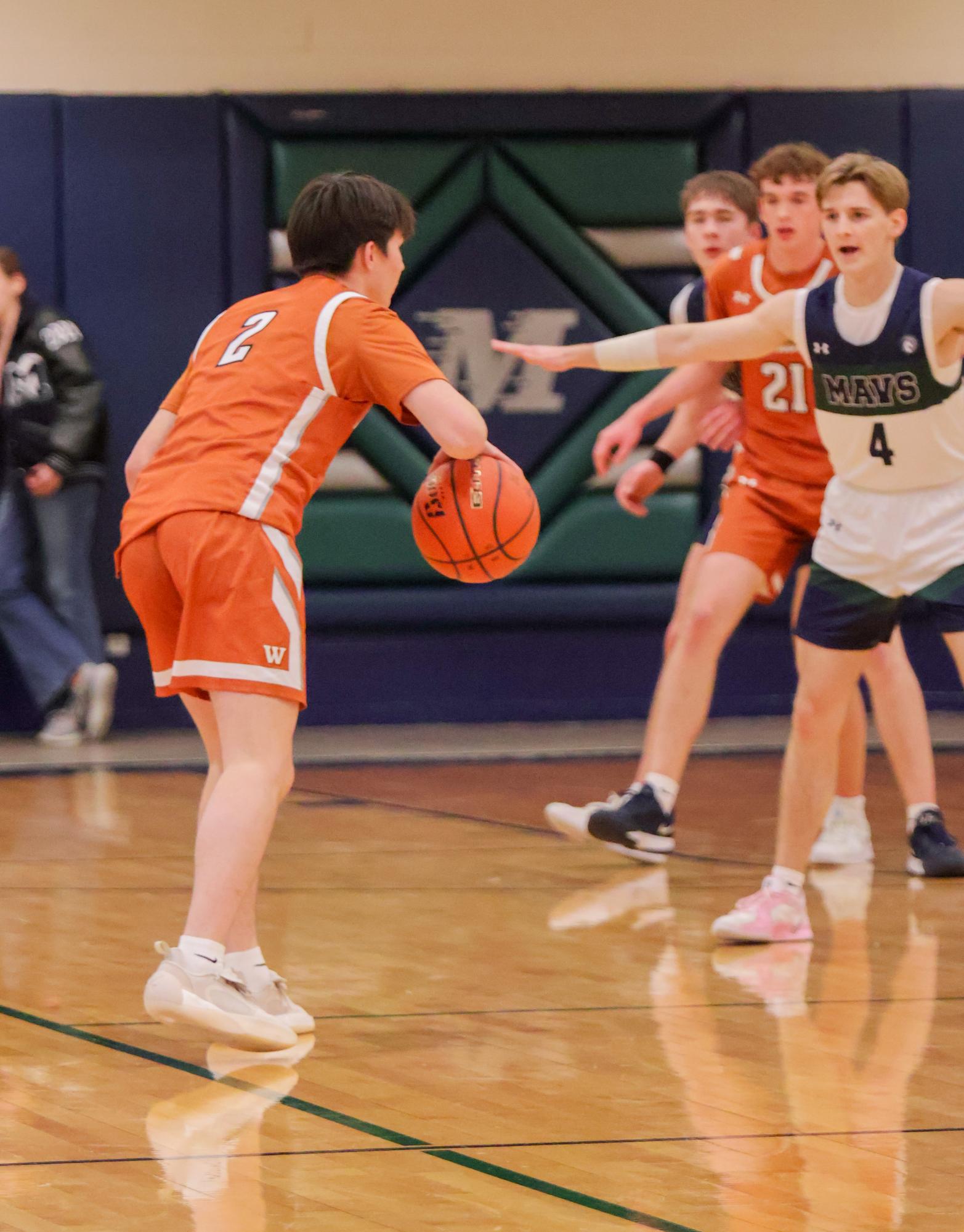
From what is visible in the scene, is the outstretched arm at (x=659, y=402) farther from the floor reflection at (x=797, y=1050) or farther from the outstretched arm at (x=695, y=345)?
the floor reflection at (x=797, y=1050)

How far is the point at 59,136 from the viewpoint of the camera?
763 centimetres

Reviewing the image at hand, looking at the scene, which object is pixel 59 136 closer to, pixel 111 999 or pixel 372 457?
pixel 372 457

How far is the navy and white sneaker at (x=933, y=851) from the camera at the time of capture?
466cm

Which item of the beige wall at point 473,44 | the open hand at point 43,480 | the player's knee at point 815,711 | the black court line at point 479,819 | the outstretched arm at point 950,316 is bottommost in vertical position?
the black court line at point 479,819

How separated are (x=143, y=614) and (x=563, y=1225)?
4.40 ft

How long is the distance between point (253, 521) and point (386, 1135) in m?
0.97

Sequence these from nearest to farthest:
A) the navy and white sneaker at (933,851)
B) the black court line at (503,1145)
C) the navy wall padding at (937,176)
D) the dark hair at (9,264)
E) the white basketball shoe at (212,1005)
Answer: the black court line at (503,1145)
the white basketball shoe at (212,1005)
the navy and white sneaker at (933,851)
the dark hair at (9,264)
the navy wall padding at (937,176)

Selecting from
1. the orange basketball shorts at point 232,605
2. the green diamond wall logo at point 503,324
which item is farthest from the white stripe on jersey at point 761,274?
the green diamond wall logo at point 503,324

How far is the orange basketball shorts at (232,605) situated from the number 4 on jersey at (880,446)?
1.34m

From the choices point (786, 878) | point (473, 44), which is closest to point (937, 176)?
point (473, 44)

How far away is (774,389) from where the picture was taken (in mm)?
4953

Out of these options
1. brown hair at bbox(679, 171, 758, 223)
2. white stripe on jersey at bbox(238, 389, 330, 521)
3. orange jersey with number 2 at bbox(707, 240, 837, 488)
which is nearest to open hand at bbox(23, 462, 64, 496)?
brown hair at bbox(679, 171, 758, 223)

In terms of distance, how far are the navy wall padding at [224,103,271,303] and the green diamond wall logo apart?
55cm

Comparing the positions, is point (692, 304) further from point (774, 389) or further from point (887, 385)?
point (887, 385)
